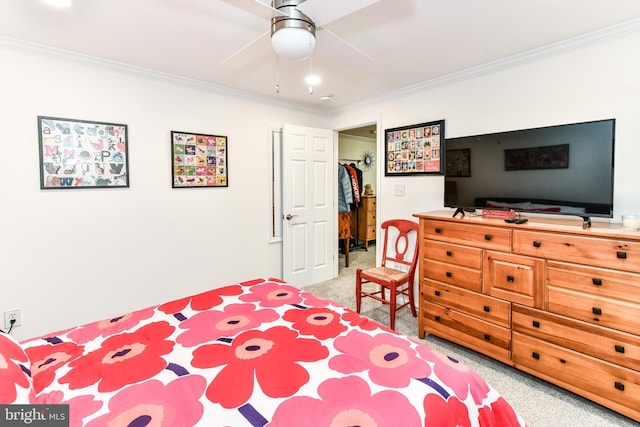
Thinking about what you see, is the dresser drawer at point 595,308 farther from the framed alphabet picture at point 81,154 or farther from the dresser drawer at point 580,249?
the framed alphabet picture at point 81,154

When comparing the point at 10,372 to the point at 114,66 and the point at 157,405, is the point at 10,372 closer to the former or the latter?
the point at 157,405

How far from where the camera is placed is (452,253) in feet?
7.86

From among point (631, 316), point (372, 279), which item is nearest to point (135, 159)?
point (372, 279)

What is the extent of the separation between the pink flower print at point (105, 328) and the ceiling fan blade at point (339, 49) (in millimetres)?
1760

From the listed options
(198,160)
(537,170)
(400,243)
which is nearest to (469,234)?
(537,170)

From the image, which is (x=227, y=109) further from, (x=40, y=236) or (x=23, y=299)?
(x=23, y=299)

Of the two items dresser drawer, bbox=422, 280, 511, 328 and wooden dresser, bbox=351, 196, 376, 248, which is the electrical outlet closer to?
dresser drawer, bbox=422, 280, 511, 328

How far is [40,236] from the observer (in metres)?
2.36

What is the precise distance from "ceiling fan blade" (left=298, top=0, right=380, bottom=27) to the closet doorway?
3.52 metres

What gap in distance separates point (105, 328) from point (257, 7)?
1.69m

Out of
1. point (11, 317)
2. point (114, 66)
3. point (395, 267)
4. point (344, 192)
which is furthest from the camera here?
point (344, 192)

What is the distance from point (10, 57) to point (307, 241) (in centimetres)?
308

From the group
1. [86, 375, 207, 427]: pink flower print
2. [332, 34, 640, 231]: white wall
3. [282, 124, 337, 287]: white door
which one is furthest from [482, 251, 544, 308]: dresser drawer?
[282, 124, 337, 287]: white door

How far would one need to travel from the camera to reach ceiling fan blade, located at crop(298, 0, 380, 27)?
1346 mm
